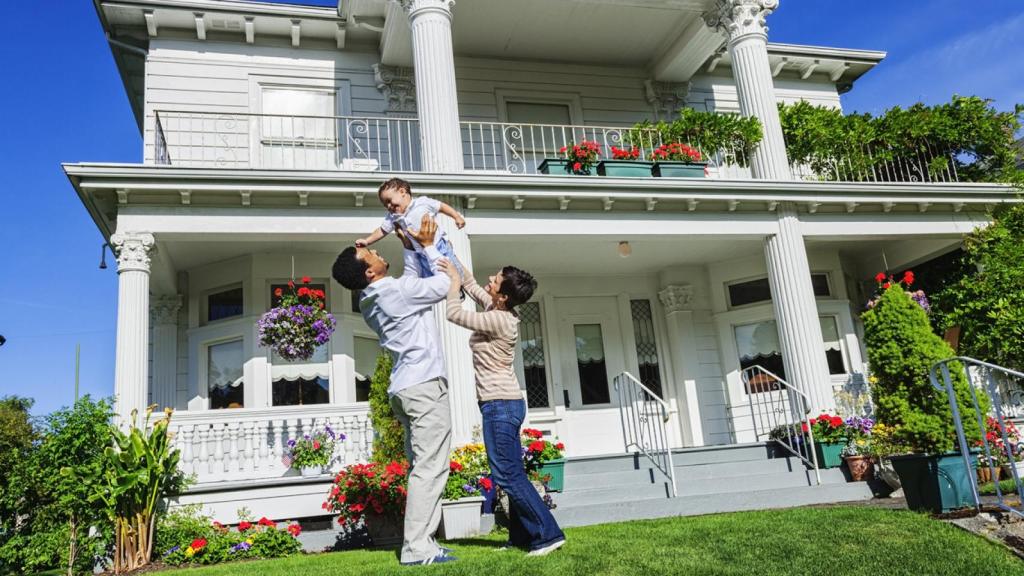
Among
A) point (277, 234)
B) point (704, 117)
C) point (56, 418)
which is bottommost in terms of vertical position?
point (56, 418)

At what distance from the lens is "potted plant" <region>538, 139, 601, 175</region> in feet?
29.7

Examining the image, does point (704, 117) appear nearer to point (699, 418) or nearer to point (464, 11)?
point (464, 11)

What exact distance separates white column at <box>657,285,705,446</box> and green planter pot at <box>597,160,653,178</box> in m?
2.50

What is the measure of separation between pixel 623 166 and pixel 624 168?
0.03 metres

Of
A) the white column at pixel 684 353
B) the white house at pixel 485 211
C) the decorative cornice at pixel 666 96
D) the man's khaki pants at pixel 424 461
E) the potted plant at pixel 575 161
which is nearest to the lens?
the man's khaki pants at pixel 424 461

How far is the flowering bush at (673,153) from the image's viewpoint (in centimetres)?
952

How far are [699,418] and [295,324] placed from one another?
6.05m

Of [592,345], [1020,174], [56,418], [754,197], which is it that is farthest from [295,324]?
[1020,174]

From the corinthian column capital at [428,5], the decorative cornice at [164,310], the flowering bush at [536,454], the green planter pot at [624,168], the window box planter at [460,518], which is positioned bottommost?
the window box planter at [460,518]

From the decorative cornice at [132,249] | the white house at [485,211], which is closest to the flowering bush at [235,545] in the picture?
the white house at [485,211]

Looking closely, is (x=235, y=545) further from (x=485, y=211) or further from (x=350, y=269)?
(x=485, y=211)

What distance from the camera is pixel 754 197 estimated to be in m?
9.23

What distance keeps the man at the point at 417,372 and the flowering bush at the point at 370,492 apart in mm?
2464

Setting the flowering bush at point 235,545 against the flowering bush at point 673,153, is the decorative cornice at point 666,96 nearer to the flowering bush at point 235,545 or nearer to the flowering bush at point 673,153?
the flowering bush at point 673,153
